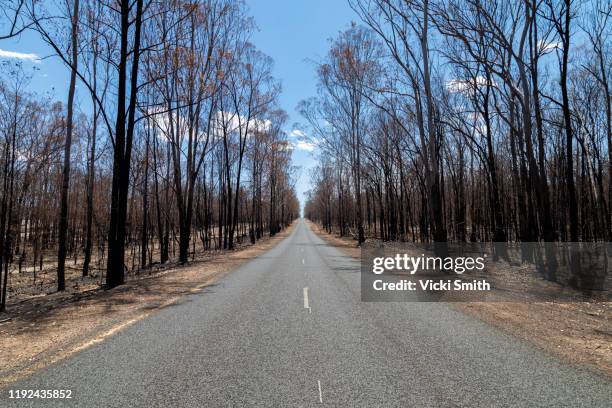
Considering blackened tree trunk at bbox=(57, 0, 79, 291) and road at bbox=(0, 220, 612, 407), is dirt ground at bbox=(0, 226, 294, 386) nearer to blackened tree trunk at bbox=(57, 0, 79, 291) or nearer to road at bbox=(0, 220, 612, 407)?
road at bbox=(0, 220, 612, 407)

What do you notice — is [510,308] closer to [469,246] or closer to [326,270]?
[326,270]

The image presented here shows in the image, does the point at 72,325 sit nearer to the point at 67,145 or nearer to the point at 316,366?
the point at 316,366

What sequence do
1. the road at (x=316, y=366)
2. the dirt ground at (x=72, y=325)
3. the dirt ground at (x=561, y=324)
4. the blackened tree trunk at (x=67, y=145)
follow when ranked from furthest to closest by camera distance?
the blackened tree trunk at (x=67, y=145) < the dirt ground at (x=561, y=324) < the dirt ground at (x=72, y=325) < the road at (x=316, y=366)

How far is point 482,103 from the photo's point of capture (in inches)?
762

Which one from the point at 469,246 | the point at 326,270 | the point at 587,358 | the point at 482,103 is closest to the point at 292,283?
the point at 326,270

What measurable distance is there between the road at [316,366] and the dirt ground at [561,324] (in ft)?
1.39

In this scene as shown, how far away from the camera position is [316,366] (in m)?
4.55

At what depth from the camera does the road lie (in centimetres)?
370

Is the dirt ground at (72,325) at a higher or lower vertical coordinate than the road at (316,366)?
lower

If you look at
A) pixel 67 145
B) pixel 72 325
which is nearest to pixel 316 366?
pixel 72 325

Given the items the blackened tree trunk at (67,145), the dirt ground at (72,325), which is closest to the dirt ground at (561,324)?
the dirt ground at (72,325)

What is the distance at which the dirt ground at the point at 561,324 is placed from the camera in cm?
519

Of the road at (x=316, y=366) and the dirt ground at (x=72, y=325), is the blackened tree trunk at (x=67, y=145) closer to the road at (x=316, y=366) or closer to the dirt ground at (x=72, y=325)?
the dirt ground at (x=72, y=325)

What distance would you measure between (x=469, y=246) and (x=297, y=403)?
24830 millimetres
